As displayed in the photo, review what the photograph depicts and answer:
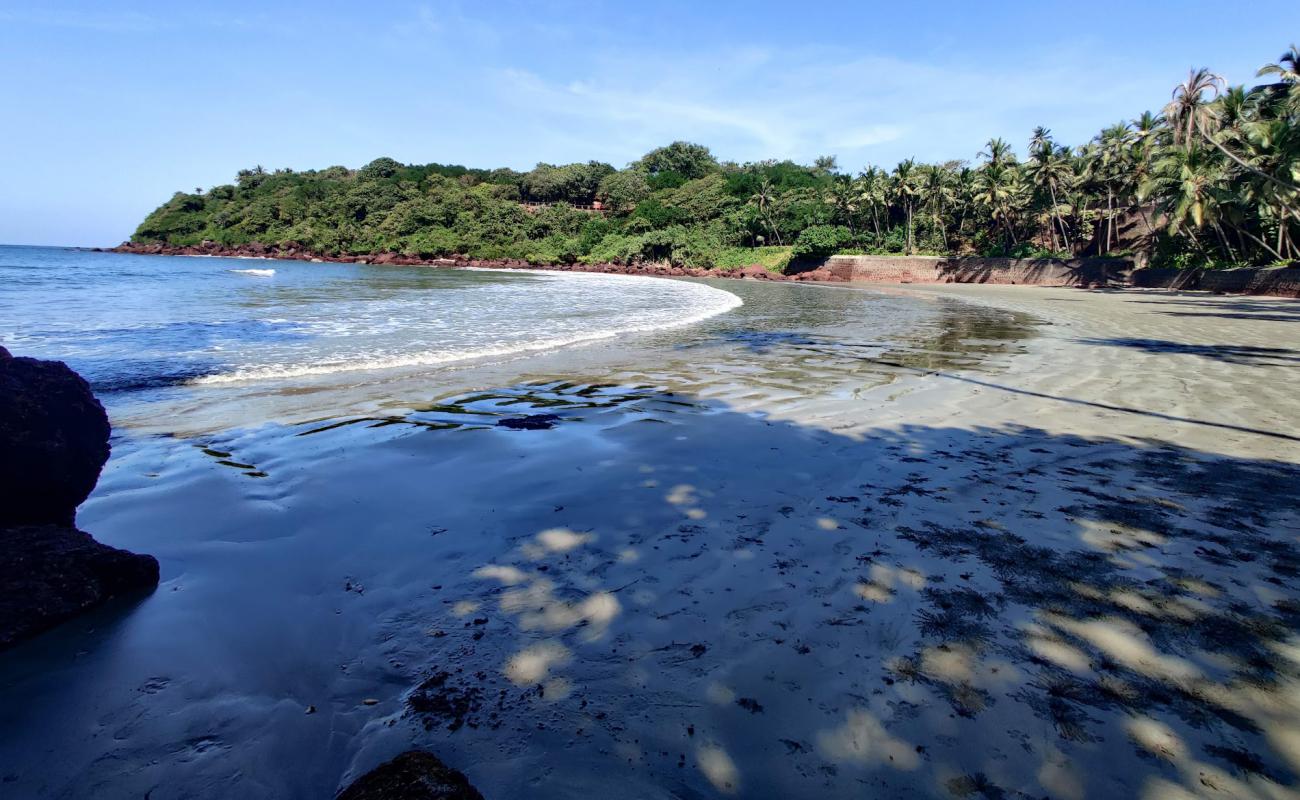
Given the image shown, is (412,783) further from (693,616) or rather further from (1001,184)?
(1001,184)

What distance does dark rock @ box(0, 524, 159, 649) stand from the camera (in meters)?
2.65

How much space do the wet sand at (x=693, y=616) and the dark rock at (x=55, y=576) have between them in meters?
0.13

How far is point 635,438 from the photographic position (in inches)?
222

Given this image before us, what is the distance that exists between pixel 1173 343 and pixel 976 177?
46711mm

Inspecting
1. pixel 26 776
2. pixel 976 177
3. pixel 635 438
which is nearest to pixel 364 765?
pixel 26 776

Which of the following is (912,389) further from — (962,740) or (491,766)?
(491,766)

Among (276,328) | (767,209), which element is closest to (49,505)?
(276,328)

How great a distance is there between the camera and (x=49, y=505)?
3.31m

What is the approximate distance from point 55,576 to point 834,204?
6799 centimetres

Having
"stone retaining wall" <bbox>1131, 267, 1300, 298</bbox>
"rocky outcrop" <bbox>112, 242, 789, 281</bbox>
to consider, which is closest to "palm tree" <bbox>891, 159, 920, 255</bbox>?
"rocky outcrop" <bbox>112, 242, 789, 281</bbox>

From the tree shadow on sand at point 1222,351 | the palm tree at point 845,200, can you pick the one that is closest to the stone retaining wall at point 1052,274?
the palm tree at point 845,200

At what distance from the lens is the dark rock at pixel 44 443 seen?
3.19 metres

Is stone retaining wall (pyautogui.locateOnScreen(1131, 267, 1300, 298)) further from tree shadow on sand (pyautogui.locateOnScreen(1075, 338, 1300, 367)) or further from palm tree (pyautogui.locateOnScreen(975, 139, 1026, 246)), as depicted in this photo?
tree shadow on sand (pyautogui.locateOnScreen(1075, 338, 1300, 367))

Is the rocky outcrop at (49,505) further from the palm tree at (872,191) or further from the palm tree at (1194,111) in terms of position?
the palm tree at (872,191)
